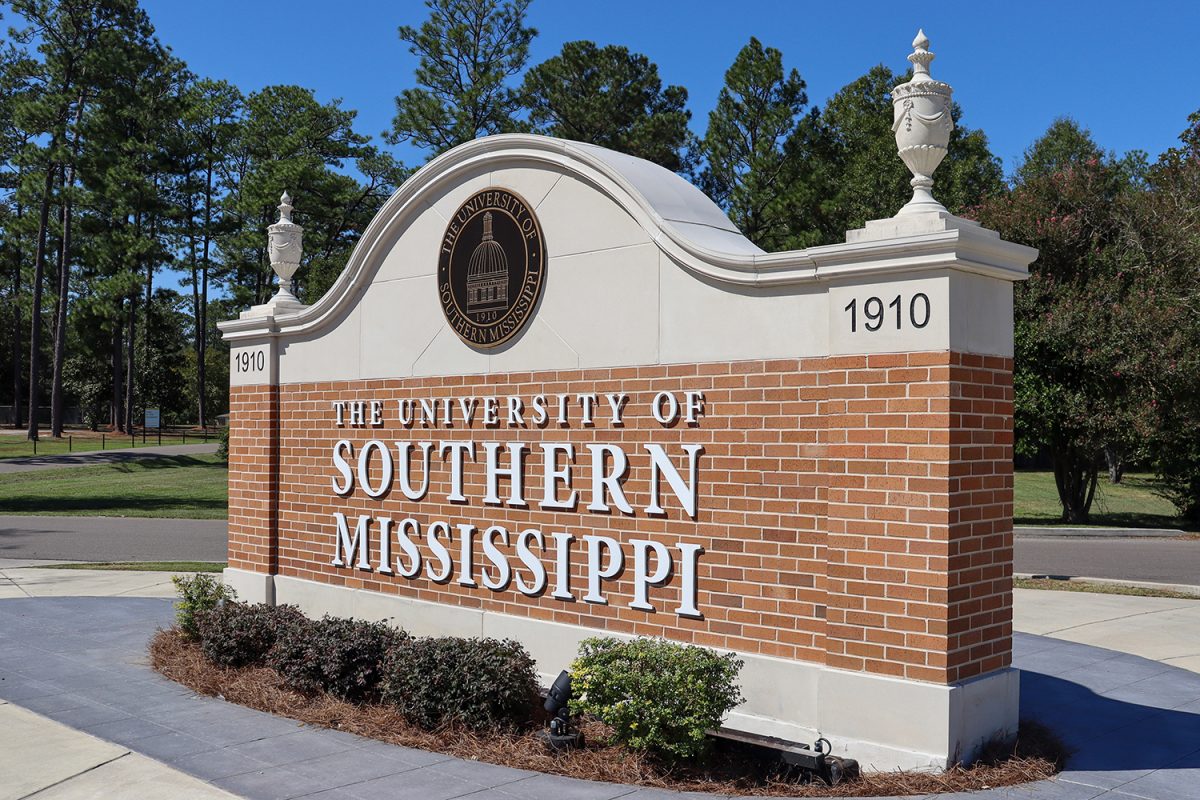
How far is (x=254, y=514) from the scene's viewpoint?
11.4 m

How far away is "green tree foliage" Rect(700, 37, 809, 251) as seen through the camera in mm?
37375

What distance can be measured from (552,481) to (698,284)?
2034 millimetres

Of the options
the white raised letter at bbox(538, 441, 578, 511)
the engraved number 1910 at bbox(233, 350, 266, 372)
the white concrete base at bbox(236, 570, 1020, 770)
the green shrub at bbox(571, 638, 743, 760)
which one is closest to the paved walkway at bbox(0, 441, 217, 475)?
the engraved number 1910 at bbox(233, 350, 266, 372)

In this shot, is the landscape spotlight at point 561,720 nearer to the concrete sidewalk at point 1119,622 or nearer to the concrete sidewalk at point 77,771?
the concrete sidewalk at point 77,771

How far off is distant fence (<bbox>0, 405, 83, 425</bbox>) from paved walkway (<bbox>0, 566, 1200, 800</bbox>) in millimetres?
66391

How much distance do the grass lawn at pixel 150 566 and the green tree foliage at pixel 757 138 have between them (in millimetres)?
24526

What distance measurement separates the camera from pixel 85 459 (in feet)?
138

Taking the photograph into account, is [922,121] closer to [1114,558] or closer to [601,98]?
[1114,558]

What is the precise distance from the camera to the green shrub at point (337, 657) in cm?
817

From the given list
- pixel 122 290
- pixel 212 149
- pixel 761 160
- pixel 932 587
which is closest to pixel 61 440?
pixel 122 290

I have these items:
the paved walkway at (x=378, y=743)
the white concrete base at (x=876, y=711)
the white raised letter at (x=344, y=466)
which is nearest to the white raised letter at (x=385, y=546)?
the white raised letter at (x=344, y=466)

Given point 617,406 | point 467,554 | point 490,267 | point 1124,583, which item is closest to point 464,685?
point 467,554

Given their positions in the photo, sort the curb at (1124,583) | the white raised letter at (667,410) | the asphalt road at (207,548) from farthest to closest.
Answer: the asphalt road at (207,548) → the curb at (1124,583) → the white raised letter at (667,410)

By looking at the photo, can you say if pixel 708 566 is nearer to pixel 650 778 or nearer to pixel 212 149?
pixel 650 778
